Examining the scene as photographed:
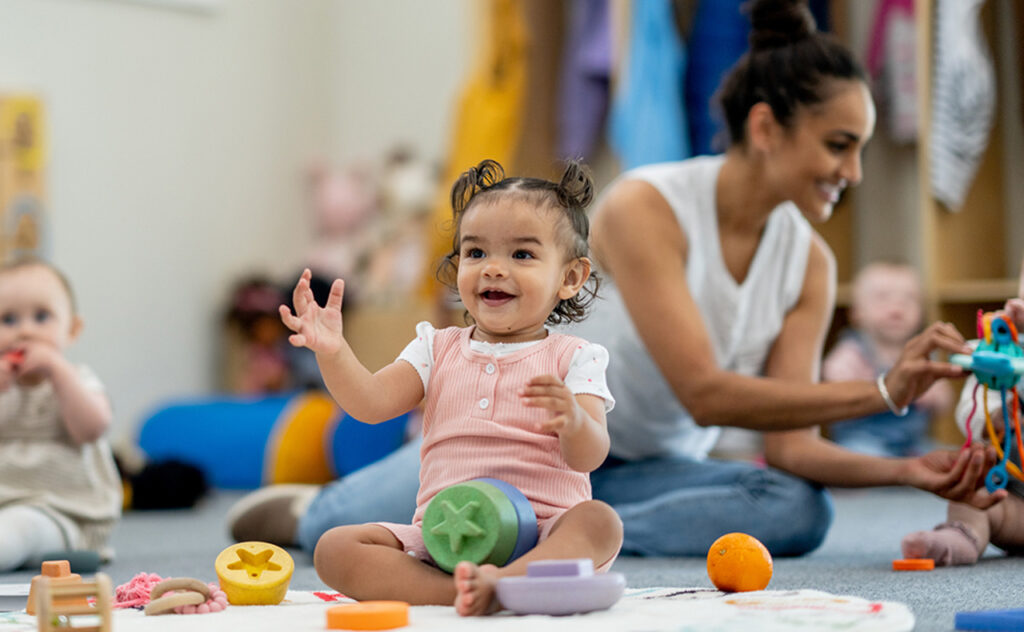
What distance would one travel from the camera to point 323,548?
3.54ft

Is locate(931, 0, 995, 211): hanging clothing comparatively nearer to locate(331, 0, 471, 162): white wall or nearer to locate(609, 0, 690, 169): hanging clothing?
locate(609, 0, 690, 169): hanging clothing

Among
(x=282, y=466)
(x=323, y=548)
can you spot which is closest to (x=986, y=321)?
(x=323, y=548)

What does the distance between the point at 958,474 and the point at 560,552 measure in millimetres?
603

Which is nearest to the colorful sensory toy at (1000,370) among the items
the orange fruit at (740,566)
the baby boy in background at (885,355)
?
the orange fruit at (740,566)

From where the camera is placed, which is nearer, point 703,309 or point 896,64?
point 703,309

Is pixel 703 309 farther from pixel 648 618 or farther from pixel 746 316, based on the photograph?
pixel 648 618

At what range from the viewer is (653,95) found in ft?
10.0

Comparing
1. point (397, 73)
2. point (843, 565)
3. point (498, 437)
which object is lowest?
point (843, 565)

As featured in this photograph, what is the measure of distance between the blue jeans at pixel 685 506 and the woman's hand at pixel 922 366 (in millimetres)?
240

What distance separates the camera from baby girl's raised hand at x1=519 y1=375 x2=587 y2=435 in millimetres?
970

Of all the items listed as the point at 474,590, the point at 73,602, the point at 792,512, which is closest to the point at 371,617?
the point at 474,590

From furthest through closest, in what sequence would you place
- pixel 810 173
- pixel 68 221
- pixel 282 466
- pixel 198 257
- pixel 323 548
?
pixel 198 257 → pixel 68 221 → pixel 282 466 → pixel 810 173 → pixel 323 548

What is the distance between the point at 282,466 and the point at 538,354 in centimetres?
200

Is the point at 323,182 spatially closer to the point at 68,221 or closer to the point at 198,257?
the point at 198,257
